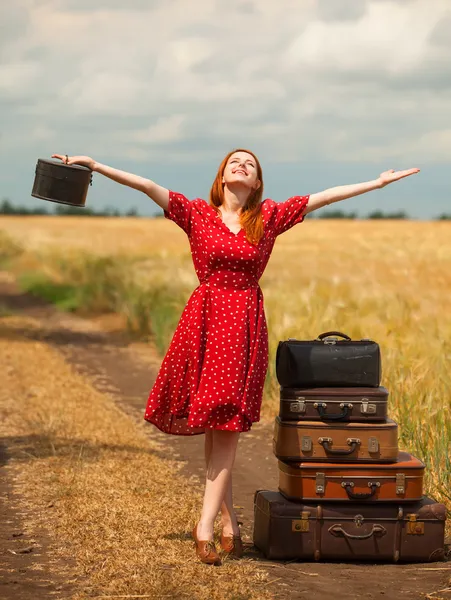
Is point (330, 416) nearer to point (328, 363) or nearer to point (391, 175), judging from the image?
point (328, 363)

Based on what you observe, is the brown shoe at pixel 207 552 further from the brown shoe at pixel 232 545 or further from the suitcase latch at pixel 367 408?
A: the suitcase latch at pixel 367 408

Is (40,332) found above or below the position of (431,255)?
below

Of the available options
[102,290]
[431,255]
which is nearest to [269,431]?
[102,290]

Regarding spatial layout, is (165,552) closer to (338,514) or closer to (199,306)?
(338,514)

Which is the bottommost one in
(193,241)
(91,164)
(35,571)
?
(35,571)

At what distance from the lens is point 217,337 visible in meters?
5.55

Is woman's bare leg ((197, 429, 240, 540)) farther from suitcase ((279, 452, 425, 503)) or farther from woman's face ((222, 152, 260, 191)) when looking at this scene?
woman's face ((222, 152, 260, 191))

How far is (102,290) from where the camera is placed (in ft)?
67.3

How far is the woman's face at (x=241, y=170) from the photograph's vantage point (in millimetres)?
5602

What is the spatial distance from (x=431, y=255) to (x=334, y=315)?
50.8 feet

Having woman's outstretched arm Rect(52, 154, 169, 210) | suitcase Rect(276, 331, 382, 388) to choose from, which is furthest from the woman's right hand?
suitcase Rect(276, 331, 382, 388)

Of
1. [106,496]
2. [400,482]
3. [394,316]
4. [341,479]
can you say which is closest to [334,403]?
[341,479]

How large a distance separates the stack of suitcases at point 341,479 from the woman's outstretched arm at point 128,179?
975mm

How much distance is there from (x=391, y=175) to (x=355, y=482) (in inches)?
62.7
